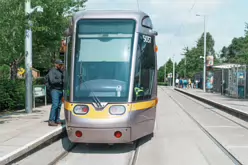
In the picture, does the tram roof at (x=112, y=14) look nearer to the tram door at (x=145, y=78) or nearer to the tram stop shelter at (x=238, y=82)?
the tram door at (x=145, y=78)

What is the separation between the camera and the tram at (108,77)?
7.89 m

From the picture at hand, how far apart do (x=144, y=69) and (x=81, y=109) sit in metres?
1.74

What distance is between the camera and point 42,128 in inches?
406

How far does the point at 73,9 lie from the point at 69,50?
12718 millimetres

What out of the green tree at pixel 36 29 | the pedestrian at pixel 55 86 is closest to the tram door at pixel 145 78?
the pedestrian at pixel 55 86

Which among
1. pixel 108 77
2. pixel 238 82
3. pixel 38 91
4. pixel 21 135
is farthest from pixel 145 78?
pixel 238 82

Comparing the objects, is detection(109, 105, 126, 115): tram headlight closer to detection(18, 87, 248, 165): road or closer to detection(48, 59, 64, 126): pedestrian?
detection(18, 87, 248, 165): road

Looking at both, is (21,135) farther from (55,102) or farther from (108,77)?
(108,77)

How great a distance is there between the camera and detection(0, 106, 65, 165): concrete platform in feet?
23.9

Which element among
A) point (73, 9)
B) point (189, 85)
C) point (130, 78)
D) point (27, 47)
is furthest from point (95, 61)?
point (189, 85)

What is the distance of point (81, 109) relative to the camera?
26.5 feet

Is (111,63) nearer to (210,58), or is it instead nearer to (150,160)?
(150,160)

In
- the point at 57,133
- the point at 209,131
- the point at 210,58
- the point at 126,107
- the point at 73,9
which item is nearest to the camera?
the point at 126,107

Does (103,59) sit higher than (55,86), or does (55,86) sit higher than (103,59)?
(103,59)
